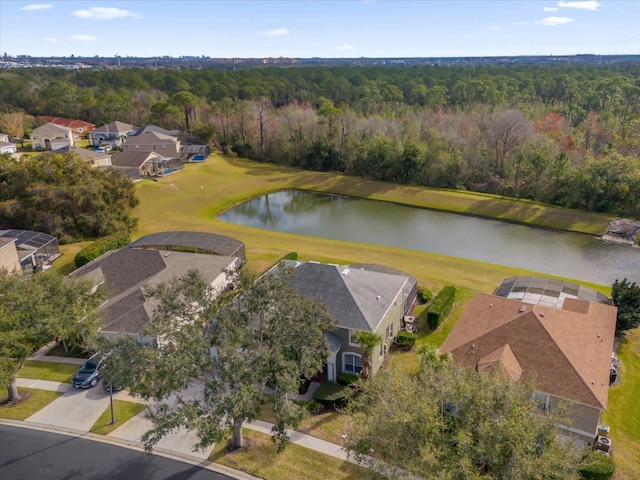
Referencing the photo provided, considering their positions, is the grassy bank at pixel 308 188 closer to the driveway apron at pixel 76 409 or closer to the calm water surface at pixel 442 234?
the calm water surface at pixel 442 234

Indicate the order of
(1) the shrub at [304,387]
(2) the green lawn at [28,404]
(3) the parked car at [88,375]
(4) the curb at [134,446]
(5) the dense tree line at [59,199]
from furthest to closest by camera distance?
1. (5) the dense tree line at [59,199]
2. (3) the parked car at [88,375]
3. (1) the shrub at [304,387]
4. (2) the green lawn at [28,404]
5. (4) the curb at [134,446]

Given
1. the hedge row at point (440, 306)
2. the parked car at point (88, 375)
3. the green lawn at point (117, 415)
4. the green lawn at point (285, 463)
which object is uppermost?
the hedge row at point (440, 306)

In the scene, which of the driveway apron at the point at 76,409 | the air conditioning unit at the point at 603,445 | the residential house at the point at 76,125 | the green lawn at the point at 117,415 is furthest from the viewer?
the residential house at the point at 76,125

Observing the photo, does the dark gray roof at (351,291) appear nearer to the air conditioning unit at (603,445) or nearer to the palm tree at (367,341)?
the palm tree at (367,341)

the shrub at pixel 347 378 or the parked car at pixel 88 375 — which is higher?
the parked car at pixel 88 375

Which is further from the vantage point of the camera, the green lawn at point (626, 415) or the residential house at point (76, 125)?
the residential house at point (76, 125)

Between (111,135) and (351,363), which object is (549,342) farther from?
(111,135)

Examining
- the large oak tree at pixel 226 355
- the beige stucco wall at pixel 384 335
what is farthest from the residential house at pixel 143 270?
the large oak tree at pixel 226 355
